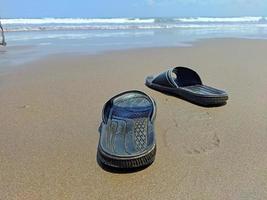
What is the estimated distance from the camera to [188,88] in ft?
9.93

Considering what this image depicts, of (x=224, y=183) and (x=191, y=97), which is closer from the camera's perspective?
(x=224, y=183)

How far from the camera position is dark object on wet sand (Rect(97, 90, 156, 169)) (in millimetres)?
1688

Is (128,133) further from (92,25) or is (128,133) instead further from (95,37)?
(92,25)

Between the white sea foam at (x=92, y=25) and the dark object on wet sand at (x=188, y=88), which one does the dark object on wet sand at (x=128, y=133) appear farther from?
the white sea foam at (x=92, y=25)

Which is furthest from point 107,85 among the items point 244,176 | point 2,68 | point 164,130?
point 244,176

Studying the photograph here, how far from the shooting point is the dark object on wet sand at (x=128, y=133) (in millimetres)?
1688

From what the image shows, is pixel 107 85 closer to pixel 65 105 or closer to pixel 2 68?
pixel 65 105

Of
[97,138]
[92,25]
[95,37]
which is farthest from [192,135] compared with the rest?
[92,25]

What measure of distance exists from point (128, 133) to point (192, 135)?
0.50m

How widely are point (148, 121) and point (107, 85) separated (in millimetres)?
1597

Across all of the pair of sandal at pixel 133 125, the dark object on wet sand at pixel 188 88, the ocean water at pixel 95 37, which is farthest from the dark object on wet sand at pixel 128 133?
the ocean water at pixel 95 37

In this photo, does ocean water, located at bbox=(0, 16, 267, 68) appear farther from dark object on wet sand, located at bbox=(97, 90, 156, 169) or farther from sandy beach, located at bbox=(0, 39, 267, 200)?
dark object on wet sand, located at bbox=(97, 90, 156, 169)

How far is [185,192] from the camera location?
158 cm

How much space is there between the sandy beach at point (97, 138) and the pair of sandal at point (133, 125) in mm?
72
